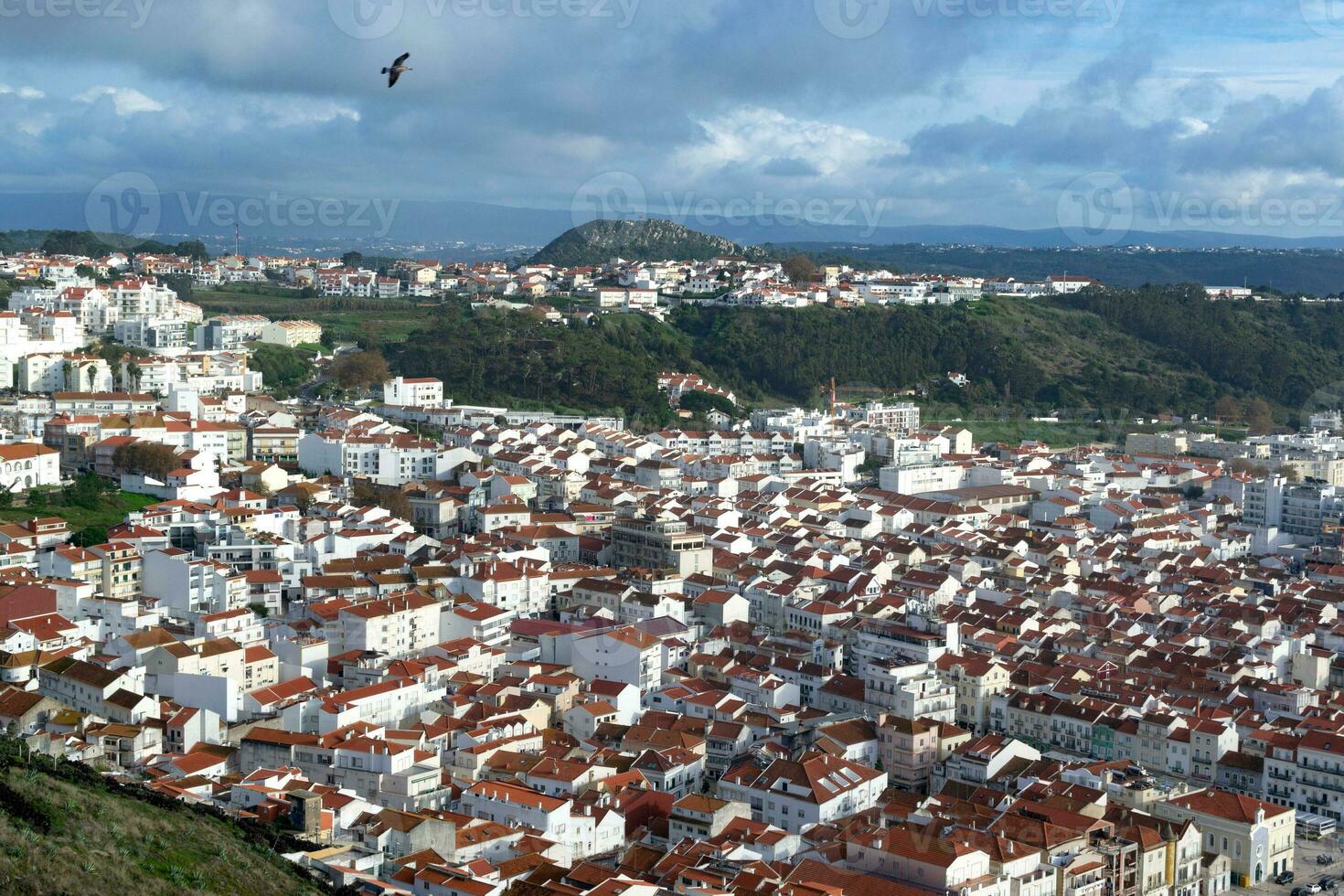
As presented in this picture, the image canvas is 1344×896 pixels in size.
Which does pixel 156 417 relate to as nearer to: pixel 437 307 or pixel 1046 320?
pixel 437 307

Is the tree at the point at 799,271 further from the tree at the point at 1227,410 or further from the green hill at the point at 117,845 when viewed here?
the green hill at the point at 117,845

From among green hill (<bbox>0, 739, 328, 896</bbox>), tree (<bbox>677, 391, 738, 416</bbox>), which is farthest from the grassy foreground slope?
tree (<bbox>677, 391, 738, 416</bbox>)

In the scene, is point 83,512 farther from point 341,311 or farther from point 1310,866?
point 341,311

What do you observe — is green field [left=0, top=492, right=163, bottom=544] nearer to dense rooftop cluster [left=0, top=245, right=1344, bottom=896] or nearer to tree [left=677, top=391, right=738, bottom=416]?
dense rooftop cluster [left=0, top=245, right=1344, bottom=896]

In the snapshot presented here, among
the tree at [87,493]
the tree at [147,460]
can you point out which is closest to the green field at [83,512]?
the tree at [87,493]

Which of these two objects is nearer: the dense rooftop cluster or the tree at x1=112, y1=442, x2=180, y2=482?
the dense rooftop cluster

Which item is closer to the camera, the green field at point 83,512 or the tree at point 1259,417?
the green field at point 83,512
